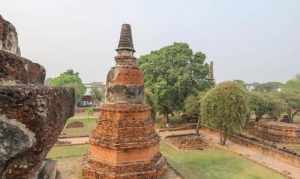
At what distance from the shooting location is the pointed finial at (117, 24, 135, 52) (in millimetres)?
10264

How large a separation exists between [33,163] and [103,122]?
28.8 ft

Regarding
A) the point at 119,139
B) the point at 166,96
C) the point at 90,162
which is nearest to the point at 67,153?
the point at 90,162

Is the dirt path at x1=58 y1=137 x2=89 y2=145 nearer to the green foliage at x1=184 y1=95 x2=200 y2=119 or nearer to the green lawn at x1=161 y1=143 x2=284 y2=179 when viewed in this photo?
the green lawn at x1=161 y1=143 x2=284 y2=179

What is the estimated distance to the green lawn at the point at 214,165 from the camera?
43.0 feet

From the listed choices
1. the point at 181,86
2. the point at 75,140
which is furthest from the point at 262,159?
the point at 75,140

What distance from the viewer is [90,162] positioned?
988cm

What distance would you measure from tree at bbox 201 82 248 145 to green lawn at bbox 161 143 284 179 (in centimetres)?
210

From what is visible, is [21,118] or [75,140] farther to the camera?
[75,140]

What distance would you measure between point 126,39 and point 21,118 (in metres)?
9.47

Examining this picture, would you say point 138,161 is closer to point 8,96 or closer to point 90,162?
point 90,162

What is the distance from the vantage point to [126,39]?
10375 millimetres

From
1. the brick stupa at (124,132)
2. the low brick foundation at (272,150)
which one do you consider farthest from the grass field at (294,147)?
the brick stupa at (124,132)

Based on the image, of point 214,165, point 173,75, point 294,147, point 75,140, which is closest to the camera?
point 214,165

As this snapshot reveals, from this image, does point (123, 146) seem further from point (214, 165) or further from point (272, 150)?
point (272, 150)
